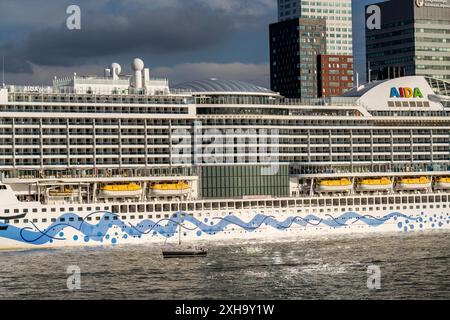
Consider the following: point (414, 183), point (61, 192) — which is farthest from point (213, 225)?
point (414, 183)

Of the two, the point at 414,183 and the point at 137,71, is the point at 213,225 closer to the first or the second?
the point at 137,71

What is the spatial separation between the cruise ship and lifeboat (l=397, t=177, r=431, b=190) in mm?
167

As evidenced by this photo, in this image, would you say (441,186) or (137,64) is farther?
(441,186)

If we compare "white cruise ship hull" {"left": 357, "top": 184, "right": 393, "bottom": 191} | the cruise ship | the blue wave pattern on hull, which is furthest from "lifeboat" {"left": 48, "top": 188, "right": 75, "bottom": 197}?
"white cruise ship hull" {"left": 357, "top": 184, "right": 393, "bottom": 191}

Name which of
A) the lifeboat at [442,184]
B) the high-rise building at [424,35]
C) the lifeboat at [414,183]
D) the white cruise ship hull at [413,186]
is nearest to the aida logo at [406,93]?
the lifeboat at [414,183]

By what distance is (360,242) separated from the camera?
93562 mm

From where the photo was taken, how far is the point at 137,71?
102 meters

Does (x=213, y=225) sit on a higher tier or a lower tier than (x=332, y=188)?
lower

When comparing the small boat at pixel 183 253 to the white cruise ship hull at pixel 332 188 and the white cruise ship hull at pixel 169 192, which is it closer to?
the white cruise ship hull at pixel 169 192

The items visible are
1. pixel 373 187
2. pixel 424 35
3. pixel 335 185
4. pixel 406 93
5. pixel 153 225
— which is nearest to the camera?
pixel 153 225

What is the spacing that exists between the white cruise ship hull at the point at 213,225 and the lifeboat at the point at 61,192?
2.46 meters

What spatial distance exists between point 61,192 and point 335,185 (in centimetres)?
2722

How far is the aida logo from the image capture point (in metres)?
112

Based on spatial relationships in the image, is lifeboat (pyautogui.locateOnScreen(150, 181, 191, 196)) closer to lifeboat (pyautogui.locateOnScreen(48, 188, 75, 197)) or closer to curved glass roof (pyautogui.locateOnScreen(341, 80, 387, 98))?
lifeboat (pyautogui.locateOnScreen(48, 188, 75, 197))
